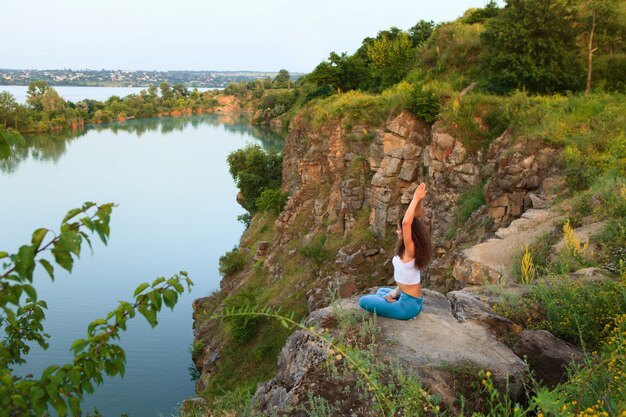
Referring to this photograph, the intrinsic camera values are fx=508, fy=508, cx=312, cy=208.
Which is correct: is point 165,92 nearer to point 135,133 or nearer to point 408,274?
point 135,133

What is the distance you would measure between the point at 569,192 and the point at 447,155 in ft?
16.3

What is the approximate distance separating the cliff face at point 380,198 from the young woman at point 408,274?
11.5 ft

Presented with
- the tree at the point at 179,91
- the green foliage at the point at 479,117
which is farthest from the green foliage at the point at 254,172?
the tree at the point at 179,91

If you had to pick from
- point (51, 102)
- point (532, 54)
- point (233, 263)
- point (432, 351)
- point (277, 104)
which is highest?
point (532, 54)

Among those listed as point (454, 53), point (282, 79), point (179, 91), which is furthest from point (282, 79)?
point (454, 53)

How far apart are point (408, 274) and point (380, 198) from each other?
41.6ft

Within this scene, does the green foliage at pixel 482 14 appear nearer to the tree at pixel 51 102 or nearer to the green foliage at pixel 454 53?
the green foliage at pixel 454 53

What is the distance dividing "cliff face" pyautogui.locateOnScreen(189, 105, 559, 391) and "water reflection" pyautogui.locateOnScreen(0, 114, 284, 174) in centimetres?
2357

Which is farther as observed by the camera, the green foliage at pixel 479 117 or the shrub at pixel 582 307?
the green foliage at pixel 479 117

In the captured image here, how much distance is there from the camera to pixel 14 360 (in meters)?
4.75

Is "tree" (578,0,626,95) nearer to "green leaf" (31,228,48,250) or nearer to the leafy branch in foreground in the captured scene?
the leafy branch in foreground

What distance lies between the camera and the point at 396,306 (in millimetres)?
5480

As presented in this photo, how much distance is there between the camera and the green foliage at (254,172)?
34.3 m

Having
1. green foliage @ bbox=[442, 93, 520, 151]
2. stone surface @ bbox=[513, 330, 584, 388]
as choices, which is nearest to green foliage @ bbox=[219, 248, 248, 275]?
green foliage @ bbox=[442, 93, 520, 151]
